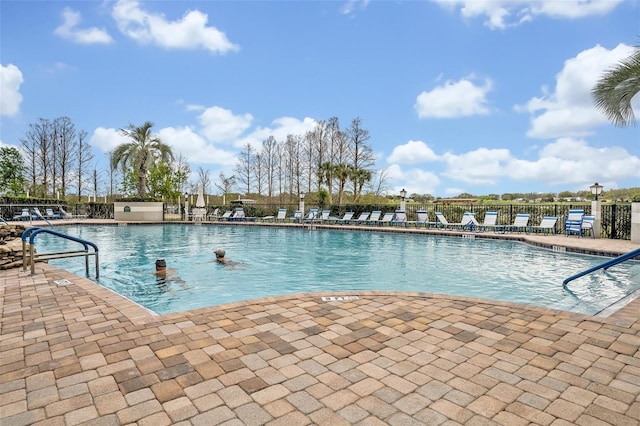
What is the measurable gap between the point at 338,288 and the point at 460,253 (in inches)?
191

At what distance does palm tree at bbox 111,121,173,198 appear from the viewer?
23.2m

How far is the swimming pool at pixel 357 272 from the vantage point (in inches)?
216

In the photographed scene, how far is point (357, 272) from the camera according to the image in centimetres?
733

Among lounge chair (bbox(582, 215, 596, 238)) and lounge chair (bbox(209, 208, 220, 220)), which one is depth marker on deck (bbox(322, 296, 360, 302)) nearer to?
lounge chair (bbox(582, 215, 596, 238))

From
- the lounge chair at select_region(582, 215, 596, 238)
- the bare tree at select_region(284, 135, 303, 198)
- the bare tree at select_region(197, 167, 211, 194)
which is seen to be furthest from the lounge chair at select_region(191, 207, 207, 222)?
the lounge chair at select_region(582, 215, 596, 238)

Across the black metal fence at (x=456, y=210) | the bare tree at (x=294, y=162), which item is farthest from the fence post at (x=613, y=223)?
the bare tree at (x=294, y=162)

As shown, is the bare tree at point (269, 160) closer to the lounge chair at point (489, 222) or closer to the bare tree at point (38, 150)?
the bare tree at point (38, 150)

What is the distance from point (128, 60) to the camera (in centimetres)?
1421

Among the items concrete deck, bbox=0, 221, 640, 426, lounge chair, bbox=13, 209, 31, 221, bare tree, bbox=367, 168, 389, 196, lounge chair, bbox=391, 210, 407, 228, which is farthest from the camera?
bare tree, bbox=367, 168, 389, 196

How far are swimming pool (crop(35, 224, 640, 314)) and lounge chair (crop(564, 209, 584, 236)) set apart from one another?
2.11m

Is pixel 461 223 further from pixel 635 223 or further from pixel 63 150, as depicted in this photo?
pixel 63 150

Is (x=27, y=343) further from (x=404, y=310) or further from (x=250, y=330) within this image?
(x=404, y=310)

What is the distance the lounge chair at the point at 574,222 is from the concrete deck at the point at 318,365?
933 centimetres

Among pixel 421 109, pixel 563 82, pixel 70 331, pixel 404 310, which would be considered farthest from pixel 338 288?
pixel 421 109
